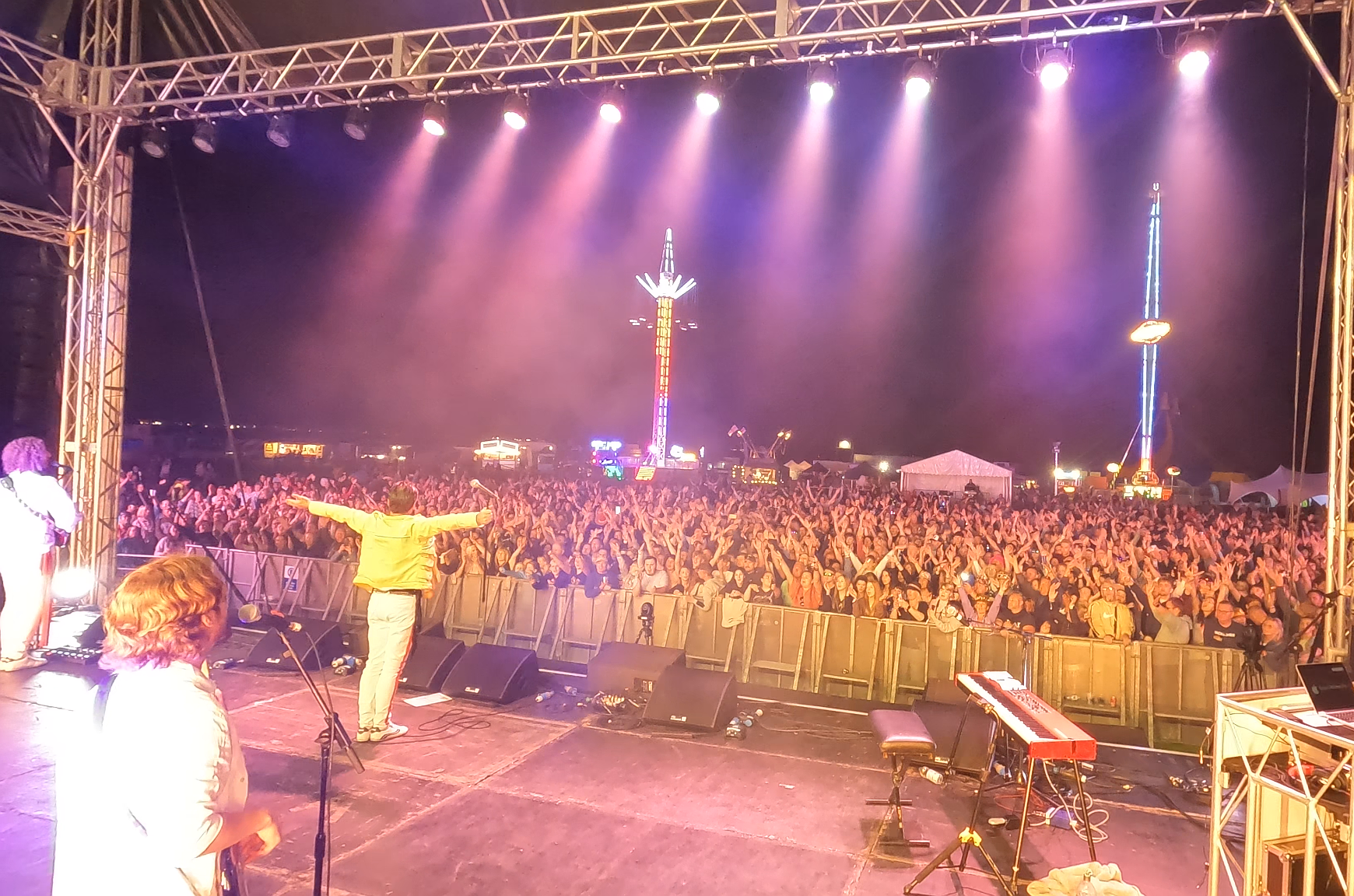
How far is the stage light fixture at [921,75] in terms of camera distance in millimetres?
6871

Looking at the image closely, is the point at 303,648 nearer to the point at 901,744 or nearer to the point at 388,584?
the point at 388,584

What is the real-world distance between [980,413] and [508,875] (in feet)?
157

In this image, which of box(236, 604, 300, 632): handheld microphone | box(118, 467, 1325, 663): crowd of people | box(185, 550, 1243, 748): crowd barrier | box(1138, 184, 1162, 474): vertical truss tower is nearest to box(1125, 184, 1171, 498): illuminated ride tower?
box(1138, 184, 1162, 474): vertical truss tower

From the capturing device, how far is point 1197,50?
6.31 meters

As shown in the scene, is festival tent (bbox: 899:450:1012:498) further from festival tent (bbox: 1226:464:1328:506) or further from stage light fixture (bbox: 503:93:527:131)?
stage light fixture (bbox: 503:93:527:131)

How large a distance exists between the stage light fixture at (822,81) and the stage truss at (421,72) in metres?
0.13

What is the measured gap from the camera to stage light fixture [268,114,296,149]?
8734 mm

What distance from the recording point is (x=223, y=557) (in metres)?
10.8

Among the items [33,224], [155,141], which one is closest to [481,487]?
[155,141]

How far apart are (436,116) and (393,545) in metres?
4.60

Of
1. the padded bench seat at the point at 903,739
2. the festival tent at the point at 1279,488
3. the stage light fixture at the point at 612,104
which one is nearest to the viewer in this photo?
the padded bench seat at the point at 903,739

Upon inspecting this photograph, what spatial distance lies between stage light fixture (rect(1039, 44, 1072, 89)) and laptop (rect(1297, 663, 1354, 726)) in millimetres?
5035

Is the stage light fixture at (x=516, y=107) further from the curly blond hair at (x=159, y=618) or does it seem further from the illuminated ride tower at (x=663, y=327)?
the illuminated ride tower at (x=663, y=327)

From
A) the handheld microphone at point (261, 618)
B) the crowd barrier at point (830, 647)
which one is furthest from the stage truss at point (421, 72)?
the handheld microphone at point (261, 618)
